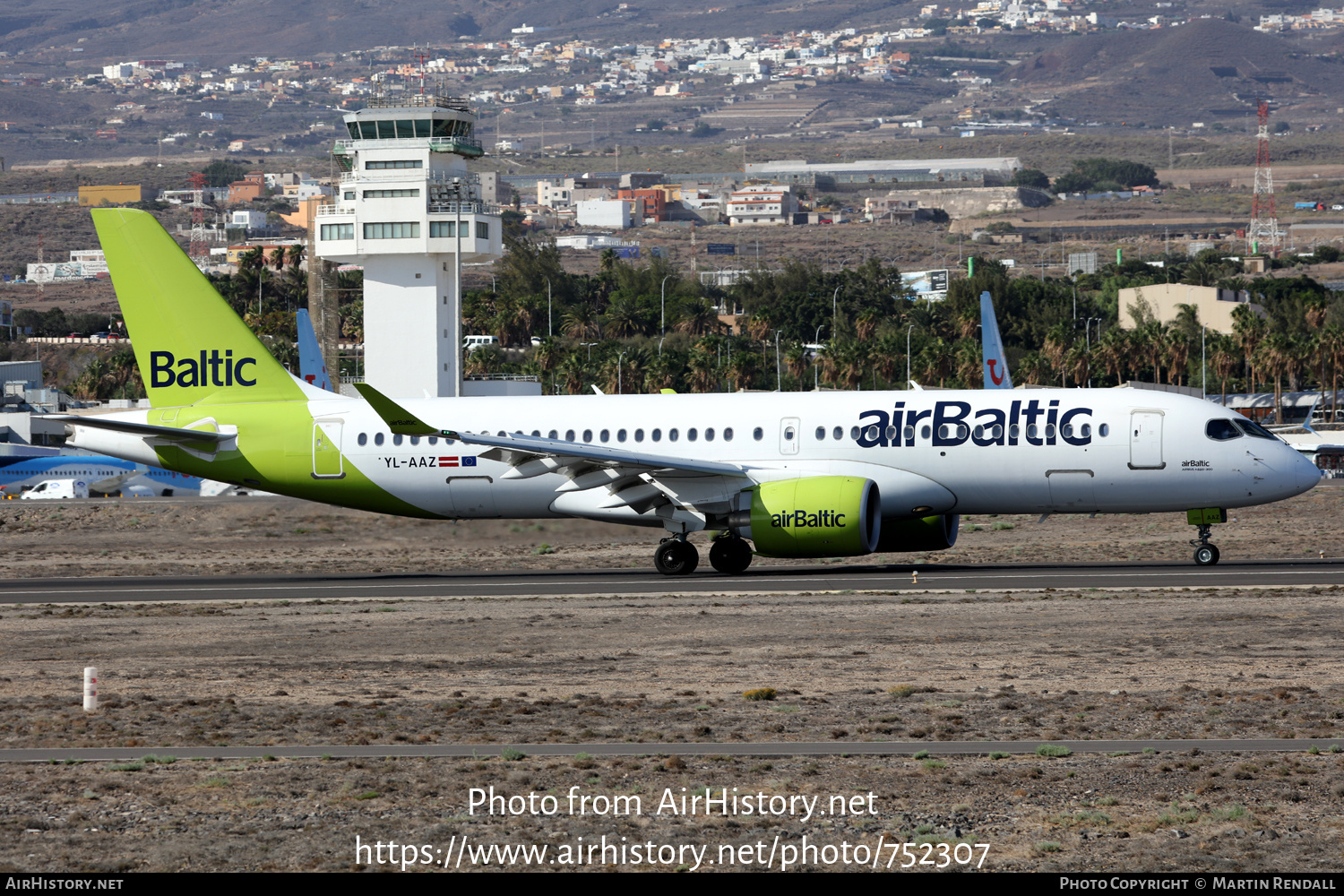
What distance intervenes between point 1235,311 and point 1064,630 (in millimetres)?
132844

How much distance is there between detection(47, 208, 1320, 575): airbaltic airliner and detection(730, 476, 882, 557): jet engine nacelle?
4 cm

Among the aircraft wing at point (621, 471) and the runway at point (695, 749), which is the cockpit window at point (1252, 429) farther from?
the runway at point (695, 749)

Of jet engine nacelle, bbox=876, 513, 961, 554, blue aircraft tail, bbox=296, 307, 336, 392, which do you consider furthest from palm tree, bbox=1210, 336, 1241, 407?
jet engine nacelle, bbox=876, 513, 961, 554

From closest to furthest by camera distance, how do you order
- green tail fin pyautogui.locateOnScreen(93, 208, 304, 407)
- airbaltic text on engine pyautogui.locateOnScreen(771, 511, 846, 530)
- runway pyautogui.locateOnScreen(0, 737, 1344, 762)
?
runway pyautogui.locateOnScreen(0, 737, 1344, 762), airbaltic text on engine pyautogui.locateOnScreen(771, 511, 846, 530), green tail fin pyautogui.locateOnScreen(93, 208, 304, 407)

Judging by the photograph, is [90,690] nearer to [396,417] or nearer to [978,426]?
[396,417]

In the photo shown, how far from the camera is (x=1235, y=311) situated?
489 ft

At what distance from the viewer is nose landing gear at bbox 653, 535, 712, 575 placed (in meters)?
36.9

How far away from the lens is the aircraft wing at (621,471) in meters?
34.9

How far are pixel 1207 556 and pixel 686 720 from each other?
2112 cm

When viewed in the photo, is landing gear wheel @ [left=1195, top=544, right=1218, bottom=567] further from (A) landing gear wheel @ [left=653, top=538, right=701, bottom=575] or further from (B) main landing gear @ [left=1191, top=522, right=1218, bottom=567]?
(A) landing gear wheel @ [left=653, top=538, right=701, bottom=575]
